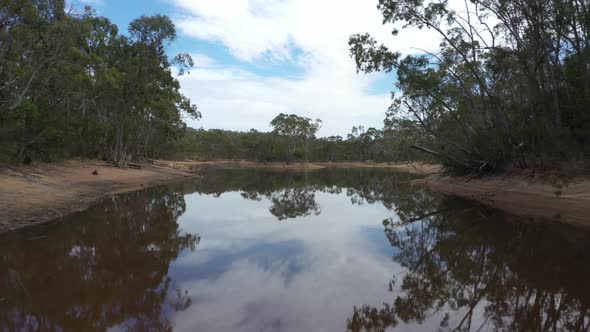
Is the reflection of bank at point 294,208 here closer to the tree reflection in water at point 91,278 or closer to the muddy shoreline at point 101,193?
the tree reflection in water at point 91,278

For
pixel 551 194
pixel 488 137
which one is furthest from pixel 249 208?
pixel 488 137

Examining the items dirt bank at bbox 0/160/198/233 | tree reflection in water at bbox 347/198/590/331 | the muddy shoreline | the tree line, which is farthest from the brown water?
the tree line

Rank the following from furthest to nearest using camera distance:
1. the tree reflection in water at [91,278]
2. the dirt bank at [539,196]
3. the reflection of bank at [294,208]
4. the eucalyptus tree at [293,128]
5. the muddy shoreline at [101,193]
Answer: the eucalyptus tree at [293,128], the reflection of bank at [294,208], the dirt bank at [539,196], the muddy shoreline at [101,193], the tree reflection in water at [91,278]

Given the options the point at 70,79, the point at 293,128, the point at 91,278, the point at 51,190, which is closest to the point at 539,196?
the point at 91,278

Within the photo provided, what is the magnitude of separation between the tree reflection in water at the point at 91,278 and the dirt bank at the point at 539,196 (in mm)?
13497

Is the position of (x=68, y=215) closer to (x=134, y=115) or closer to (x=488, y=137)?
(x=488, y=137)

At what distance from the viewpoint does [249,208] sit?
57.3ft

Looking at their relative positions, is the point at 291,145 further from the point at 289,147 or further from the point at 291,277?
the point at 291,277

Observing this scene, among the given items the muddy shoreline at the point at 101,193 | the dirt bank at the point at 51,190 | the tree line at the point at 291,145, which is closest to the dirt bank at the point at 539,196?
the muddy shoreline at the point at 101,193

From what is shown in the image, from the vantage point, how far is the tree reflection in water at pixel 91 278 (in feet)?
16.0

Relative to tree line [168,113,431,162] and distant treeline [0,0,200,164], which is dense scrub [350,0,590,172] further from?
tree line [168,113,431,162]

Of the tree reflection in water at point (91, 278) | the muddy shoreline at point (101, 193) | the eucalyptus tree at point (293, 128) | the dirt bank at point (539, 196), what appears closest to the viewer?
the tree reflection in water at point (91, 278)

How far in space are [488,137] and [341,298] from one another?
65.7 ft

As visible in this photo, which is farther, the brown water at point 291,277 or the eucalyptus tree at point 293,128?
the eucalyptus tree at point 293,128
